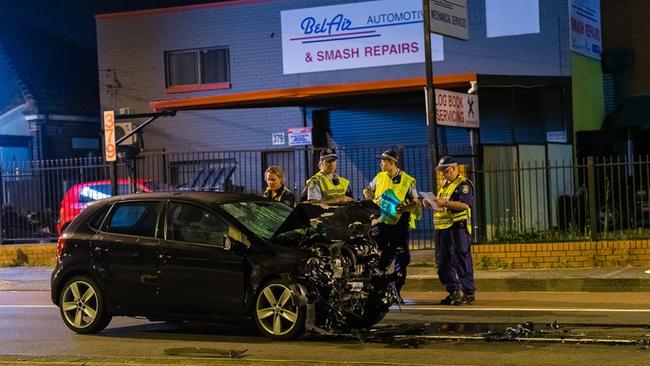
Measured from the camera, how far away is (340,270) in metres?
8.04

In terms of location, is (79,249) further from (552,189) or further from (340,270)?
(552,189)

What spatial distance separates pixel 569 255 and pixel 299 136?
9.03m

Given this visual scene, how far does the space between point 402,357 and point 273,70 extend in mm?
15046

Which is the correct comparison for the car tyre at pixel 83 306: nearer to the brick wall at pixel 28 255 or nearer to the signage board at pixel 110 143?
the signage board at pixel 110 143

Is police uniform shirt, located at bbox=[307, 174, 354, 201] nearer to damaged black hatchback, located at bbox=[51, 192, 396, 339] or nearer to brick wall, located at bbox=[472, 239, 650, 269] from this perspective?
damaged black hatchback, located at bbox=[51, 192, 396, 339]

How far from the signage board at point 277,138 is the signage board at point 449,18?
28.0 ft

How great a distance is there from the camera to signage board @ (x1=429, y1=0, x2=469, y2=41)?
495 inches

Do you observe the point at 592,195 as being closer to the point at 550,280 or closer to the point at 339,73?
the point at 550,280

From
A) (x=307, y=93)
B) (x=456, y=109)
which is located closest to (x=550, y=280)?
(x=456, y=109)

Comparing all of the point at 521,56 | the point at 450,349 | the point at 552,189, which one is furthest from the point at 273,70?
the point at 450,349

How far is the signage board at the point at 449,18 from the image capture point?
1257cm

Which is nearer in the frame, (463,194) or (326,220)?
(326,220)

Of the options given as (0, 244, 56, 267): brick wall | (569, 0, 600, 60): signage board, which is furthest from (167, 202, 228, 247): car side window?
(569, 0, 600, 60): signage board

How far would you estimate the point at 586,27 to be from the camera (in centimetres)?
2020
